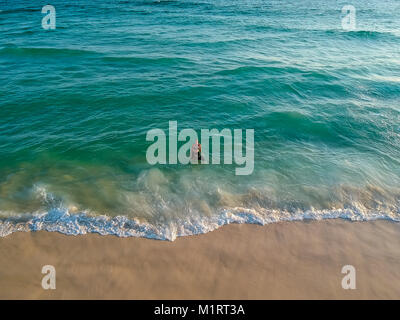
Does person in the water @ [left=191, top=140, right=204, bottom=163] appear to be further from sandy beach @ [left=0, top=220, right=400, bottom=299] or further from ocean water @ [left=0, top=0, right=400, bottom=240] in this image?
sandy beach @ [left=0, top=220, right=400, bottom=299]

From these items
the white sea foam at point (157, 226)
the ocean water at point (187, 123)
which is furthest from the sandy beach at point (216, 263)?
the ocean water at point (187, 123)

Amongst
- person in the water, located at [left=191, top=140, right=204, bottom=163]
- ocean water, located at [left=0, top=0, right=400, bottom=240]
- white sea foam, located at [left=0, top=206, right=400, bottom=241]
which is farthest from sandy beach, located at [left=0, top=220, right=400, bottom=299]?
person in the water, located at [left=191, top=140, right=204, bottom=163]

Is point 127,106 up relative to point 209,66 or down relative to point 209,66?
down

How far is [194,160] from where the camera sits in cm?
1091

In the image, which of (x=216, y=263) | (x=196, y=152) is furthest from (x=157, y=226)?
(x=196, y=152)

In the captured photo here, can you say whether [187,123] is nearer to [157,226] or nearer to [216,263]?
[157,226]

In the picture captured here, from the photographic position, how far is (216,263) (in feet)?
23.2

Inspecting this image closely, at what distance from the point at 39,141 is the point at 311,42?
24.8 m

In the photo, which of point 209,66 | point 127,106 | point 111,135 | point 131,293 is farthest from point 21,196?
point 209,66

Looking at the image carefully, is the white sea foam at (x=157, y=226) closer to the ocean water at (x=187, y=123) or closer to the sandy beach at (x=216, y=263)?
the ocean water at (x=187, y=123)

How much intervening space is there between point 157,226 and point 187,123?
6.65 metres

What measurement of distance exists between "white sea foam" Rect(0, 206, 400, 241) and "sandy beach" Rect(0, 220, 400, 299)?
23cm

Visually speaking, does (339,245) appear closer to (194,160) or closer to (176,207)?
(176,207)

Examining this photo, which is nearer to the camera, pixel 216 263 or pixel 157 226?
pixel 216 263
